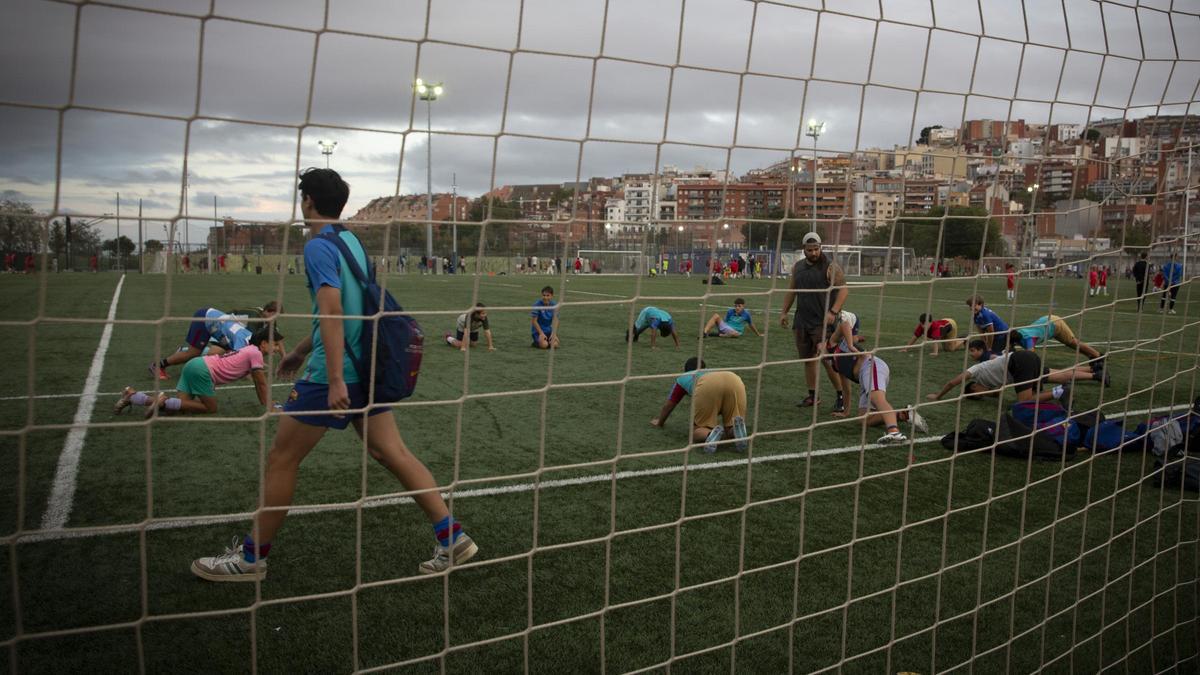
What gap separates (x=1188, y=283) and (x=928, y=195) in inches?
60.5

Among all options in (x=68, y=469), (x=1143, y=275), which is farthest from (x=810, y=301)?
(x=68, y=469)

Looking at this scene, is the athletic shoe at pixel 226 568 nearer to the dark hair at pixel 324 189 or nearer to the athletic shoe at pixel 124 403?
the dark hair at pixel 324 189

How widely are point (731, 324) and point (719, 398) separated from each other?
8.78 metres

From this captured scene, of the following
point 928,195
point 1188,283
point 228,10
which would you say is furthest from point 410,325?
point 1188,283

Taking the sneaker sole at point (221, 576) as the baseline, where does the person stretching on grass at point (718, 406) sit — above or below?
above

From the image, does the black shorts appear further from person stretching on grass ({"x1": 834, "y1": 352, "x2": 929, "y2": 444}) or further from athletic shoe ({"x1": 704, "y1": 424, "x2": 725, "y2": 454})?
athletic shoe ({"x1": 704, "y1": 424, "x2": 725, "y2": 454})

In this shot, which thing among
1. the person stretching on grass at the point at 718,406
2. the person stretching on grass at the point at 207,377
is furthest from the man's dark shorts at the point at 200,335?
the person stretching on grass at the point at 718,406

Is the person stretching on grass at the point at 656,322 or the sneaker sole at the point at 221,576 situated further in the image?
the person stretching on grass at the point at 656,322

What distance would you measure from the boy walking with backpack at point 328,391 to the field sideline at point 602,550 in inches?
7.3

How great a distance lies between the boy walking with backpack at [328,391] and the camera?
291 centimetres

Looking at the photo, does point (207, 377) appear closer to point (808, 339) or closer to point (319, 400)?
point (319, 400)

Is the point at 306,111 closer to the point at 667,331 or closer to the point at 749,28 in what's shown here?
the point at 749,28

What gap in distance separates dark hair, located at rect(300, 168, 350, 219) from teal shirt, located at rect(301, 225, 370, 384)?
0.26 feet

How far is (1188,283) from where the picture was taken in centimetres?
381
